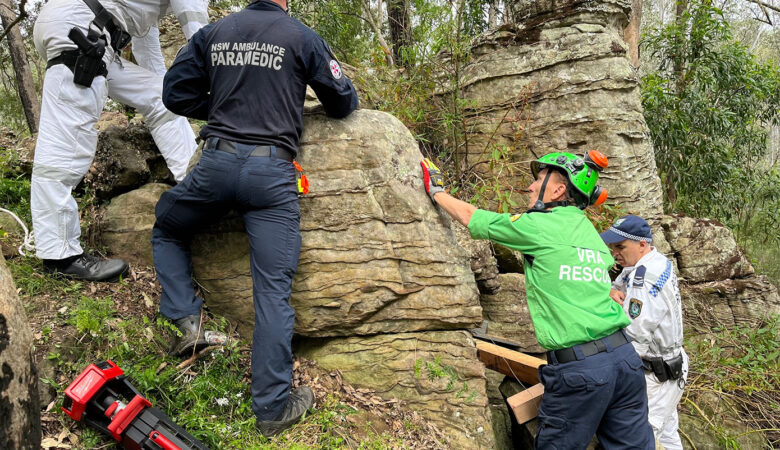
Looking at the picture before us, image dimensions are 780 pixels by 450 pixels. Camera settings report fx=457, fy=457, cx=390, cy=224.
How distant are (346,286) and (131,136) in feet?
10.1

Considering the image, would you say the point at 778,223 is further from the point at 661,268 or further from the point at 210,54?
the point at 210,54

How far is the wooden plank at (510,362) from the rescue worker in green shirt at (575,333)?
81 cm

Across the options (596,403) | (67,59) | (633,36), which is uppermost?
(633,36)

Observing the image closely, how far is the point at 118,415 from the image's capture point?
106 inches

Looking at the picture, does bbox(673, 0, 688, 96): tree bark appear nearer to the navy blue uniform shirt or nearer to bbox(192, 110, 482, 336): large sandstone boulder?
bbox(192, 110, 482, 336): large sandstone boulder

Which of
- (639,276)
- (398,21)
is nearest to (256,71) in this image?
(639,276)

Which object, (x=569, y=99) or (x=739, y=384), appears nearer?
(x=739, y=384)

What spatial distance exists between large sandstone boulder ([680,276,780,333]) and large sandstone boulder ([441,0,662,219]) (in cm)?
161

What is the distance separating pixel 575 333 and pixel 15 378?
3.12m

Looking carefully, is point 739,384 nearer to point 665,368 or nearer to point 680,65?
point 665,368

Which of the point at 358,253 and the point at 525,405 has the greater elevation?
the point at 358,253

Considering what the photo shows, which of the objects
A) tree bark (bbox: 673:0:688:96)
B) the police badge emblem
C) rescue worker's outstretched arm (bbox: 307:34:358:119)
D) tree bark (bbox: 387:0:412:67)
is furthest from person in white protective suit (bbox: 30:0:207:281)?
tree bark (bbox: 673:0:688:96)

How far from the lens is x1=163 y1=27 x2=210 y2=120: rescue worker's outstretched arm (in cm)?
330

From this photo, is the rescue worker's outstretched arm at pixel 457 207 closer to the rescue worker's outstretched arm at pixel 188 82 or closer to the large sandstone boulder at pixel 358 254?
the large sandstone boulder at pixel 358 254
